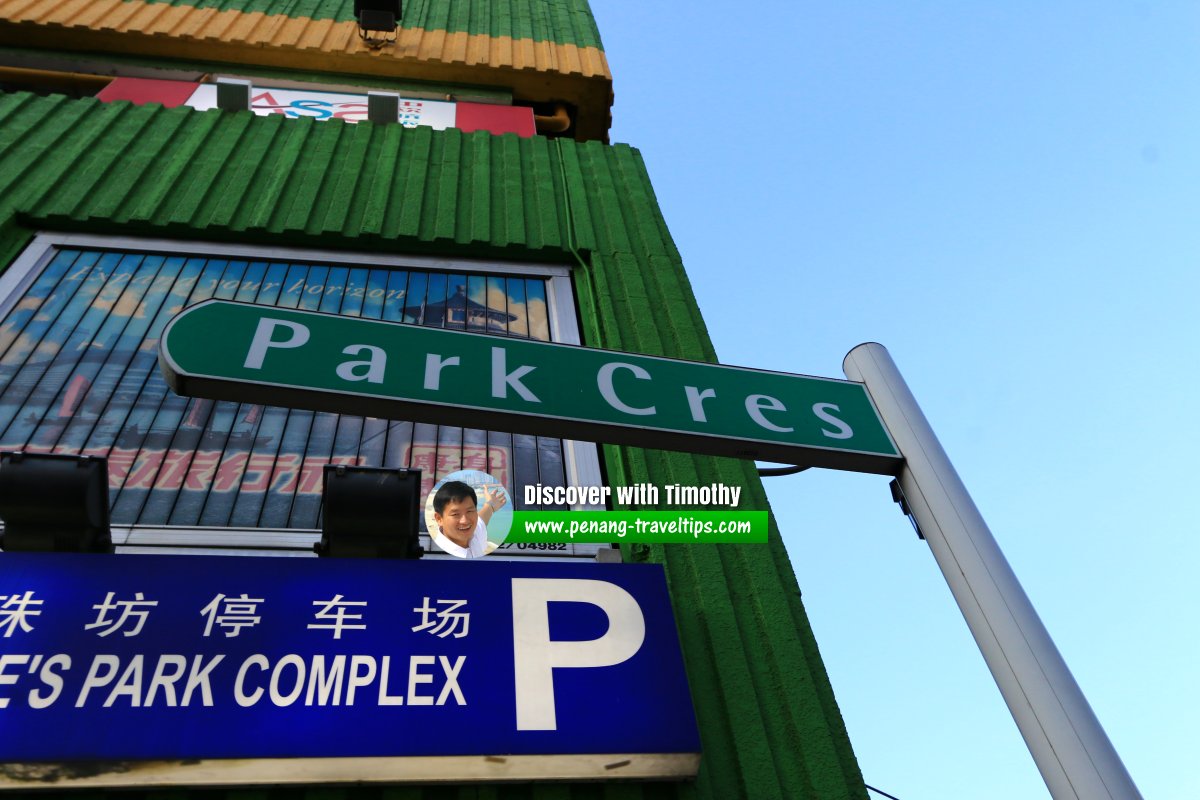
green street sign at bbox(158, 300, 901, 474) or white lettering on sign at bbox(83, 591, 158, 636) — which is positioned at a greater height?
white lettering on sign at bbox(83, 591, 158, 636)

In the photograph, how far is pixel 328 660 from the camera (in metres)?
3.31

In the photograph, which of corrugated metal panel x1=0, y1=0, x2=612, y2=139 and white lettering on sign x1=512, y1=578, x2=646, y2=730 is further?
corrugated metal panel x1=0, y1=0, x2=612, y2=139

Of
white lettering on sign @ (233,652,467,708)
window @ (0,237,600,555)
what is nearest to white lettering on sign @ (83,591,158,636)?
white lettering on sign @ (233,652,467,708)

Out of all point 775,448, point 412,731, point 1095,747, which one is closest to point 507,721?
point 412,731

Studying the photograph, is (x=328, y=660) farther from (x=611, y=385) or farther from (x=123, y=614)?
(x=611, y=385)

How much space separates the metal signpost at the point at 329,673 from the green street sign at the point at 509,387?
1.37 metres

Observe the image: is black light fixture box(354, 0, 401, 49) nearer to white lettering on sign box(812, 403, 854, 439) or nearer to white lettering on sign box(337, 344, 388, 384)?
white lettering on sign box(337, 344, 388, 384)

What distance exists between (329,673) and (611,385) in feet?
5.29

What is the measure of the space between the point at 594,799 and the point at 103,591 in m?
1.90

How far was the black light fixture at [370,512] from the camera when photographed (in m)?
3.73

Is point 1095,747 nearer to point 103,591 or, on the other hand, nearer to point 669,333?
point 103,591

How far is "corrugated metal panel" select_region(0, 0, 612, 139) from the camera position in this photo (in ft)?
36.2

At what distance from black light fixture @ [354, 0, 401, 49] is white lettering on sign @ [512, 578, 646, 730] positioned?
9.67 metres

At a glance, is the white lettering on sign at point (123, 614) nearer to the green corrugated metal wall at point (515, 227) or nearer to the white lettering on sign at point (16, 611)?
the white lettering on sign at point (16, 611)
